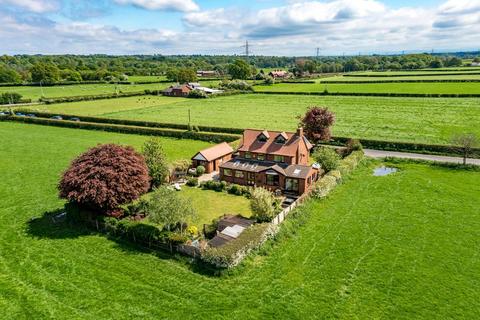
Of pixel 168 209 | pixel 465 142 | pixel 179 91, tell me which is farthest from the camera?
pixel 179 91

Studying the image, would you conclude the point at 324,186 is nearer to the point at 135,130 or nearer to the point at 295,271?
the point at 295,271

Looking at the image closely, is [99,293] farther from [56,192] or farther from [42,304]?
[56,192]

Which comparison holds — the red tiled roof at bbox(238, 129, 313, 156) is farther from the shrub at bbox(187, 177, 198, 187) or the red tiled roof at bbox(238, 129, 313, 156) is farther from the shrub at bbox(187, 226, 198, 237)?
the shrub at bbox(187, 226, 198, 237)

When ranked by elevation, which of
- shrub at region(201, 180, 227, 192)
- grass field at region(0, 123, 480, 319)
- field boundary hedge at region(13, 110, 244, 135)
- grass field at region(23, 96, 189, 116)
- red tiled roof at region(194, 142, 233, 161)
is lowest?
grass field at region(0, 123, 480, 319)

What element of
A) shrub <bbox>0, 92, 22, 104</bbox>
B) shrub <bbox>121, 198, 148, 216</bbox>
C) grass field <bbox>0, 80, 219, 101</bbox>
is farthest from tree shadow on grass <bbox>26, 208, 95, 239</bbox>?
grass field <bbox>0, 80, 219, 101</bbox>

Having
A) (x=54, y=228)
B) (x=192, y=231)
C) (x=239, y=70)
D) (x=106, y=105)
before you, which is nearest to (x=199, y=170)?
(x=192, y=231)

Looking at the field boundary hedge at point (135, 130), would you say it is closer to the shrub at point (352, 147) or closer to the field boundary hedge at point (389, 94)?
the shrub at point (352, 147)

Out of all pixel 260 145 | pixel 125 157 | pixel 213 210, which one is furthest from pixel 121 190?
pixel 260 145
